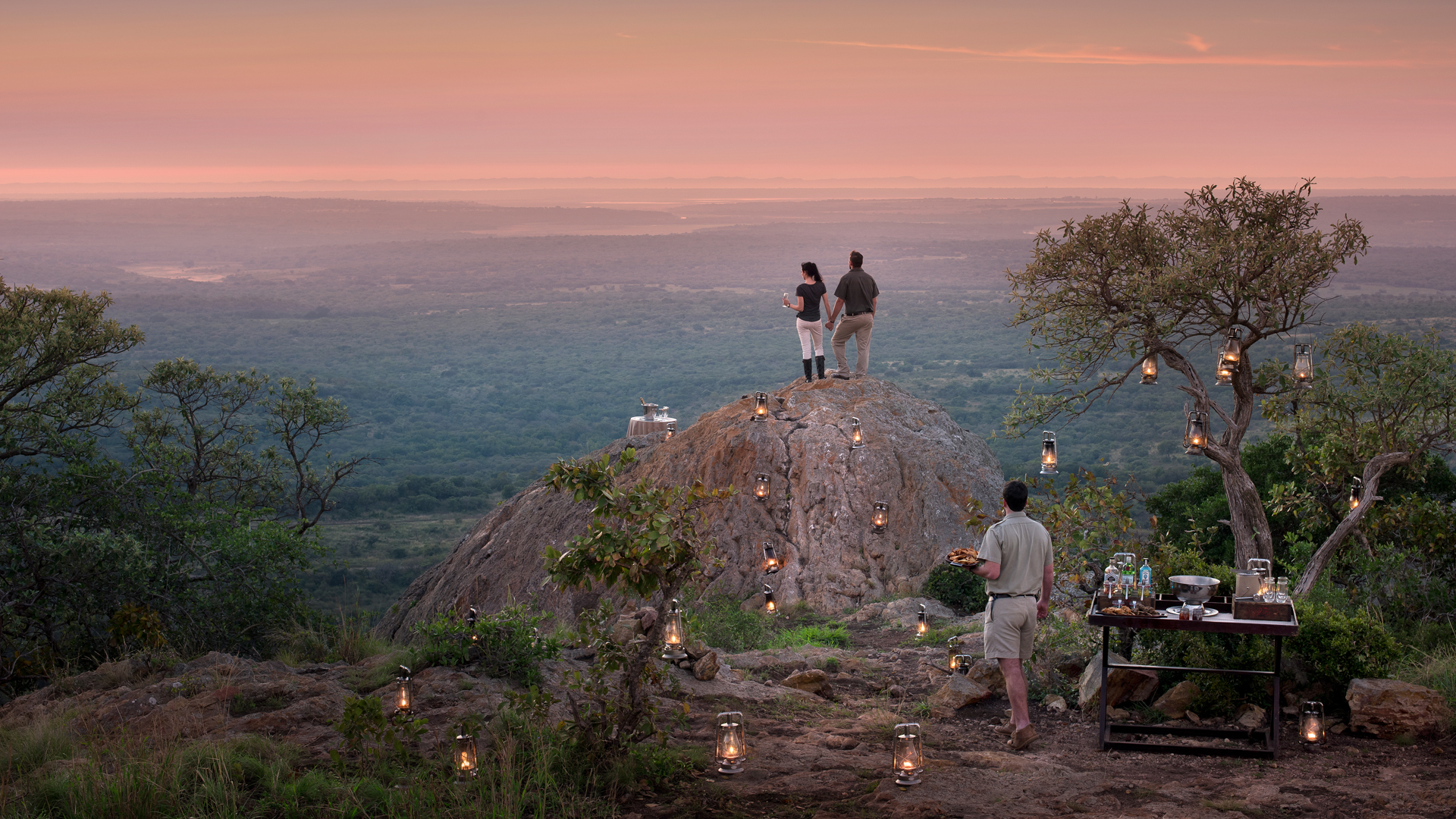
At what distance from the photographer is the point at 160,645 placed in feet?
34.3

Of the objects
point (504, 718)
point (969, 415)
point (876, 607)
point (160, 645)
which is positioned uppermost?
point (504, 718)

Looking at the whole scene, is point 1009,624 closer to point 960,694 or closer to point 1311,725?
point 960,694

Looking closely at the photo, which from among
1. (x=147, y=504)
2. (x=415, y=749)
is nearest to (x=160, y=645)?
(x=147, y=504)

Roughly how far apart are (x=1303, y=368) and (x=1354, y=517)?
5.03 ft

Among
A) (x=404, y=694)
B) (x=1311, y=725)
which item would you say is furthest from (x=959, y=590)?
(x=404, y=694)

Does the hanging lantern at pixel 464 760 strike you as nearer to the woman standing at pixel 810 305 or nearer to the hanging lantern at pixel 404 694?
the hanging lantern at pixel 404 694

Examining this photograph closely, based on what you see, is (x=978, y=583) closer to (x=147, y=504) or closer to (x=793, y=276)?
(x=147, y=504)

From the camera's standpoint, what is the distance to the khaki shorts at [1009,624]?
7.35 m

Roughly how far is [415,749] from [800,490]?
10303 millimetres

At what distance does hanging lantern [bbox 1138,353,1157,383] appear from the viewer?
10.3 m

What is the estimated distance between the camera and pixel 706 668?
30.5 ft

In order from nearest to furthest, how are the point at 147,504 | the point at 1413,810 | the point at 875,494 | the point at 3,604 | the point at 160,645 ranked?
the point at 1413,810
the point at 160,645
the point at 3,604
the point at 147,504
the point at 875,494

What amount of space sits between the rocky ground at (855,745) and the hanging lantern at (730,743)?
0.37 feet

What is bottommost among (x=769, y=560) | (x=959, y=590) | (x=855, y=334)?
(x=959, y=590)
